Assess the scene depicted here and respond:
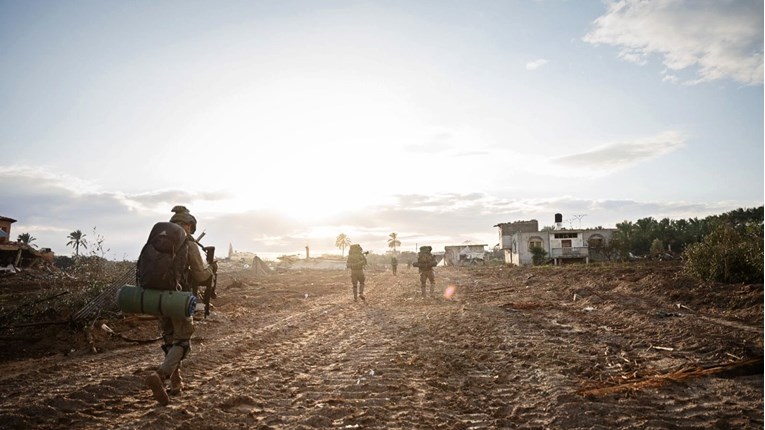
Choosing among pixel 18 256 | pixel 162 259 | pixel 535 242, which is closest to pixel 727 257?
pixel 162 259

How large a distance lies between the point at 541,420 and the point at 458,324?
5.06 m

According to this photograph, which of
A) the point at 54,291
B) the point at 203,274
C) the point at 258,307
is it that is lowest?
the point at 258,307

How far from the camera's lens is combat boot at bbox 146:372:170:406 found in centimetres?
389

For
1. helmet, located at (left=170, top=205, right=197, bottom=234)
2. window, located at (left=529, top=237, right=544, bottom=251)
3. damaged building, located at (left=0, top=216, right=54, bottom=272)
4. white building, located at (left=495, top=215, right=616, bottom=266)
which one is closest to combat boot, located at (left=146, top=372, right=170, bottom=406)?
helmet, located at (left=170, top=205, right=197, bottom=234)

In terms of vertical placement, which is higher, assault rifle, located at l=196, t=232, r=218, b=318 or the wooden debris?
assault rifle, located at l=196, t=232, r=218, b=318

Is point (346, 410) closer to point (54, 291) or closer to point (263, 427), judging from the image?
point (263, 427)

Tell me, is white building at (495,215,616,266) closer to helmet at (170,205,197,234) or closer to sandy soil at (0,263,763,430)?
sandy soil at (0,263,763,430)

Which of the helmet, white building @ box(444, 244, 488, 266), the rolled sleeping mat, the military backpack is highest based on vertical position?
the helmet

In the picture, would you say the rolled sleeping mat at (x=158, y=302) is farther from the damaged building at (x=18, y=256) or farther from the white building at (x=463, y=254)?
the white building at (x=463, y=254)

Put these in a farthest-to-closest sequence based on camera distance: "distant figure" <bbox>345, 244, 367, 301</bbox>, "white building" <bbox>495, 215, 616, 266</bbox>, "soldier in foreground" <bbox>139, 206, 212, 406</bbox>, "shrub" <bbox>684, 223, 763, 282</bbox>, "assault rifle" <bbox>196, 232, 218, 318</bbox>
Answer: "white building" <bbox>495, 215, 616, 266</bbox>
"distant figure" <bbox>345, 244, 367, 301</bbox>
"shrub" <bbox>684, 223, 763, 282</bbox>
"assault rifle" <bbox>196, 232, 218, 318</bbox>
"soldier in foreground" <bbox>139, 206, 212, 406</bbox>

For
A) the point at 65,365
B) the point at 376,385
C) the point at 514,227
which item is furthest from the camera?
the point at 514,227

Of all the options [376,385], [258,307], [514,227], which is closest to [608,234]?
[514,227]

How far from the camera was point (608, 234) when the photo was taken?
156 ft

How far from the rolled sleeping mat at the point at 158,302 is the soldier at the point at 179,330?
0.56ft
